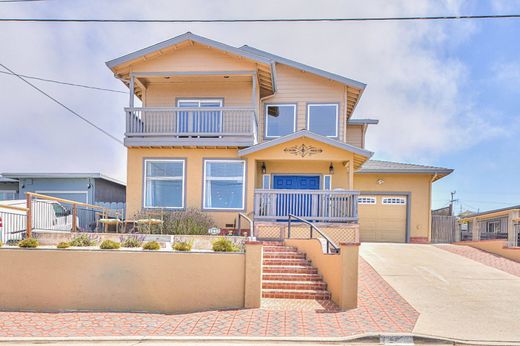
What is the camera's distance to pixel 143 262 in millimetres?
6969

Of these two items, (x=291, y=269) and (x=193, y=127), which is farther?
(x=193, y=127)

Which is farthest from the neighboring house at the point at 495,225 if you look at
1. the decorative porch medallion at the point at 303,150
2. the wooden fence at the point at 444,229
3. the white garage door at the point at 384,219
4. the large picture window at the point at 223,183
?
the large picture window at the point at 223,183

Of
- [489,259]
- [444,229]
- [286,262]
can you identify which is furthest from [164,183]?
A: [444,229]

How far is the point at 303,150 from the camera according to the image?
12164 mm

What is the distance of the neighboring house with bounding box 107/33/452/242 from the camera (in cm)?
1194

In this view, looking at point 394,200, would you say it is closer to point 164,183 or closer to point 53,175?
point 164,183

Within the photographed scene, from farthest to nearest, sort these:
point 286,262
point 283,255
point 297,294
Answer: point 283,255 → point 286,262 → point 297,294

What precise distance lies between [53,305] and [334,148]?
9500 millimetres

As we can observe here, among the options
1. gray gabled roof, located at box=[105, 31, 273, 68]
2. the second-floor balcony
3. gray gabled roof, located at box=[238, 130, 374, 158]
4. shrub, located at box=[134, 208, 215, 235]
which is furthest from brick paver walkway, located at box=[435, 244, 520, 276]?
gray gabled roof, located at box=[105, 31, 273, 68]

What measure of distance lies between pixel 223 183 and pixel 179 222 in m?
2.25

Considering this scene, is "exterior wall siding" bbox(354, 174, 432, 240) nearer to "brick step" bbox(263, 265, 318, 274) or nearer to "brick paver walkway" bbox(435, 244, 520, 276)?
"brick paver walkway" bbox(435, 244, 520, 276)

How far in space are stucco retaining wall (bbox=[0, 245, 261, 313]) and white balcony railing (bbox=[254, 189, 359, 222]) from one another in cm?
488

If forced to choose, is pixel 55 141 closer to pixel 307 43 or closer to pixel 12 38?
pixel 12 38

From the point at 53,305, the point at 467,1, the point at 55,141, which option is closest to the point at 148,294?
the point at 53,305
